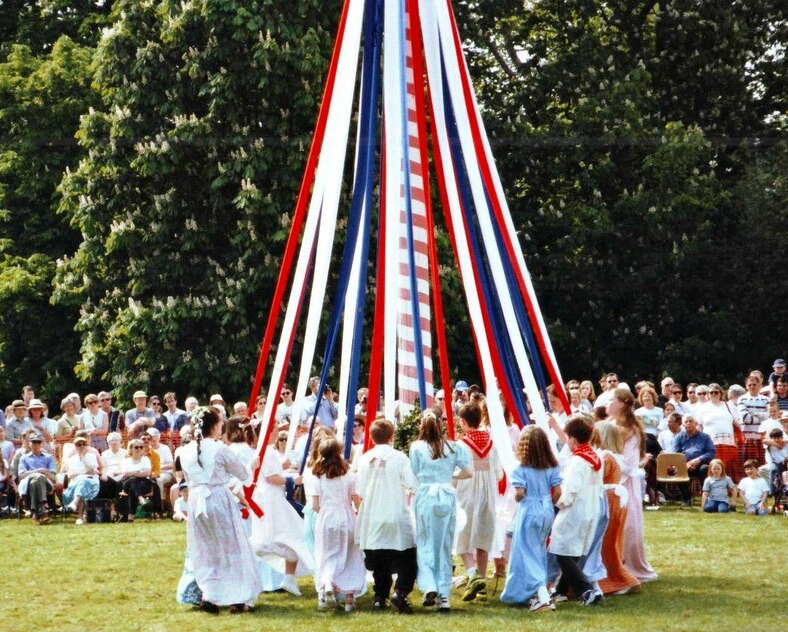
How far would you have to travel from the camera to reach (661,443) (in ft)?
53.1

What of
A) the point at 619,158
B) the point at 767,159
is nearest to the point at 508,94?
the point at 619,158

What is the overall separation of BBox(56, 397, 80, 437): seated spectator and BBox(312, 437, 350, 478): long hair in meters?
8.12

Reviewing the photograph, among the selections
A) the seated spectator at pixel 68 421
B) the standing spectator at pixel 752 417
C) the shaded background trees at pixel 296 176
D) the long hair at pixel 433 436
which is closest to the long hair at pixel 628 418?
the long hair at pixel 433 436

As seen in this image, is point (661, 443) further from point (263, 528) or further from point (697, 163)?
point (697, 163)

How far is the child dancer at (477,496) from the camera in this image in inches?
400

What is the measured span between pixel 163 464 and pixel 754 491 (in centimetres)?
627

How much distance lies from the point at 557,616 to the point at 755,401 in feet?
27.1

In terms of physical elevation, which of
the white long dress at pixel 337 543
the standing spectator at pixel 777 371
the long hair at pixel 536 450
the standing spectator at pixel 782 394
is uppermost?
the standing spectator at pixel 777 371

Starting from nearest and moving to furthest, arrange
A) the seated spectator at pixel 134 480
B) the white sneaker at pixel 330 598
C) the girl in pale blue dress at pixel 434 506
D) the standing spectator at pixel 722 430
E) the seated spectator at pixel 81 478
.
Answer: the girl in pale blue dress at pixel 434 506, the white sneaker at pixel 330 598, the seated spectator at pixel 81 478, the seated spectator at pixel 134 480, the standing spectator at pixel 722 430

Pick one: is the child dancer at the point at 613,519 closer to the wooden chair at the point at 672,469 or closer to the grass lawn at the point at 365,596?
the grass lawn at the point at 365,596

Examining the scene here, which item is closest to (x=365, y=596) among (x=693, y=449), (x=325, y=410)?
(x=325, y=410)

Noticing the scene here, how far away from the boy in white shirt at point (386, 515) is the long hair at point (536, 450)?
0.73 metres

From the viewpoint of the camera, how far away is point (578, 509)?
9445 mm

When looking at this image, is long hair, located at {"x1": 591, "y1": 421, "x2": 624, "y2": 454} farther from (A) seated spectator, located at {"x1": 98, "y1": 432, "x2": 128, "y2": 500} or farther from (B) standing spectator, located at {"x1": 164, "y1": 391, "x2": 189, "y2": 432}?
(B) standing spectator, located at {"x1": 164, "y1": 391, "x2": 189, "y2": 432}
